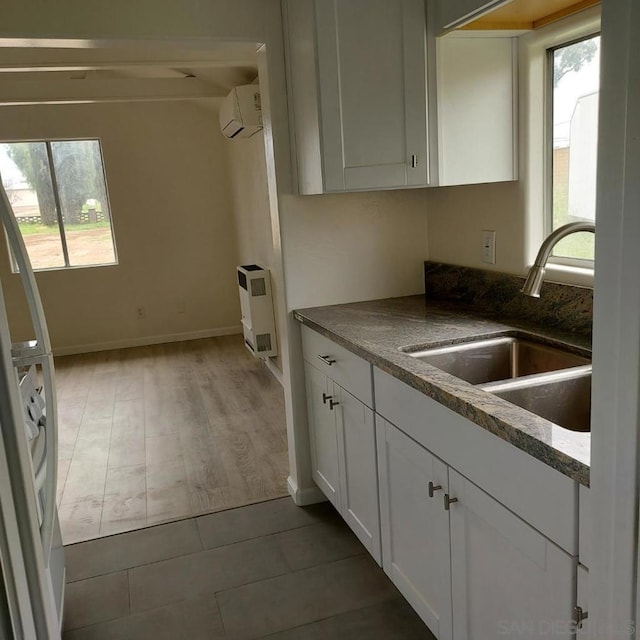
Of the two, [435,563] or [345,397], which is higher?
[345,397]

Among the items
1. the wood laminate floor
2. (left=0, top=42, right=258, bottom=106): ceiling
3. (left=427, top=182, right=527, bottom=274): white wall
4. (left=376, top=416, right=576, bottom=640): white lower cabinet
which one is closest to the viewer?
(left=376, top=416, right=576, bottom=640): white lower cabinet

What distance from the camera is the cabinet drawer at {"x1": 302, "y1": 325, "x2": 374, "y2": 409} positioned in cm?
198

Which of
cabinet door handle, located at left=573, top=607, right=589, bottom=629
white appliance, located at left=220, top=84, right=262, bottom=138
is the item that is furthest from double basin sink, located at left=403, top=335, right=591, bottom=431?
white appliance, located at left=220, top=84, right=262, bottom=138

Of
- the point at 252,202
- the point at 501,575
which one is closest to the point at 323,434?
the point at 501,575

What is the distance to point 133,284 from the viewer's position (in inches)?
238

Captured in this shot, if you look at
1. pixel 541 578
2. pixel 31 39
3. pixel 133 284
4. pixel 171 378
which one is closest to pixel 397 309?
A: pixel 541 578

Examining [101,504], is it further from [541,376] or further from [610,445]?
[610,445]

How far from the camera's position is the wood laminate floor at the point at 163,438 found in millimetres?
2895

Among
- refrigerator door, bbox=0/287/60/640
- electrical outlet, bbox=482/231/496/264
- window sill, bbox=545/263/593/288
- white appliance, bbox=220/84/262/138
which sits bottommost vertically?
refrigerator door, bbox=0/287/60/640

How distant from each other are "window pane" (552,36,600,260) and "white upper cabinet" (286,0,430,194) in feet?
1.46

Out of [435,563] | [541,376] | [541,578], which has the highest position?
[541,376]

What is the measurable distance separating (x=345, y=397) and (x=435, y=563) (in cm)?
69

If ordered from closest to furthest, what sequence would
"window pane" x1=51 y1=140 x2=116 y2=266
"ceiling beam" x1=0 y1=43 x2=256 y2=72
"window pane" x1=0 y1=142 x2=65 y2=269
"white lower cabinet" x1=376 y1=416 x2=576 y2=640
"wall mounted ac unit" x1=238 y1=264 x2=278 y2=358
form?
1. "white lower cabinet" x1=376 y1=416 x2=576 y2=640
2. "ceiling beam" x1=0 y1=43 x2=256 y2=72
3. "wall mounted ac unit" x1=238 y1=264 x2=278 y2=358
4. "window pane" x1=0 y1=142 x2=65 y2=269
5. "window pane" x1=51 y1=140 x2=116 y2=266

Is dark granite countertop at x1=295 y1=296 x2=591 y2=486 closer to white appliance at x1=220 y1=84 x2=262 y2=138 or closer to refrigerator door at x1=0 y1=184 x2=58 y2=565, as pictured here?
refrigerator door at x1=0 y1=184 x2=58 y2=565
